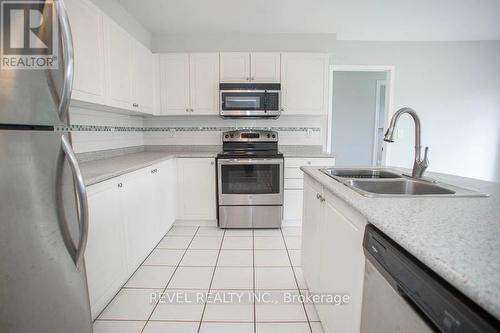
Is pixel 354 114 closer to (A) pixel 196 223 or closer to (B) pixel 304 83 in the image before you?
(B) pixel 304 83

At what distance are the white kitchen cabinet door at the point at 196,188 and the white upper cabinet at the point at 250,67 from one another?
1099 millimetres

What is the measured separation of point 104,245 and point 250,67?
7.96ft

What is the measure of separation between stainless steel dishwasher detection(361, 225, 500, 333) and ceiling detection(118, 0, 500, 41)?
2.49 m

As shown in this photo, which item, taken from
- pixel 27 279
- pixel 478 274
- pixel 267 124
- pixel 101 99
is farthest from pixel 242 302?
pixel 267 124

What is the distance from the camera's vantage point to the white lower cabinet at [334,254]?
2.98 ft

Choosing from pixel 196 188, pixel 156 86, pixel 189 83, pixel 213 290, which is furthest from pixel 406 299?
pixel 156 86

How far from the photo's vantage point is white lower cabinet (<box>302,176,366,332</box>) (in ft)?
2.98

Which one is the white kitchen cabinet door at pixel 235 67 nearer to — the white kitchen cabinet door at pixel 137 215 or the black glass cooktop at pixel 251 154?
the black glass cooktop at pixel 251 154

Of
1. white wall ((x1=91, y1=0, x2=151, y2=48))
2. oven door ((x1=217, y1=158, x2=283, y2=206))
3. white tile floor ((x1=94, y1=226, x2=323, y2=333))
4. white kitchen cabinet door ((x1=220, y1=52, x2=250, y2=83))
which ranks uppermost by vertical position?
white wall ((x1=91, y1=0, x2=151, y2=48))

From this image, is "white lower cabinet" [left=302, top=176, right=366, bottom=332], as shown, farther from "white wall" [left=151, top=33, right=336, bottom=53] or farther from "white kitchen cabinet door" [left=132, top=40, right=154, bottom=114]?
"white wall" [left=151, top=33, right=336, bottom=53]

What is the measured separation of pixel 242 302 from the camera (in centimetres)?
160

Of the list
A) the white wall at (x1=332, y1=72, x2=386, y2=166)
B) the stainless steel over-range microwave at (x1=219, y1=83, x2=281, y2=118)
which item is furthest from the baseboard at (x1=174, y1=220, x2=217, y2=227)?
the white wall at (x1=332, y1=72, x2=386, y2=166)

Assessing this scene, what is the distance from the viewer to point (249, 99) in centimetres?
281

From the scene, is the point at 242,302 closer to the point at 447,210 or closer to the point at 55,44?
the point at 447,210
